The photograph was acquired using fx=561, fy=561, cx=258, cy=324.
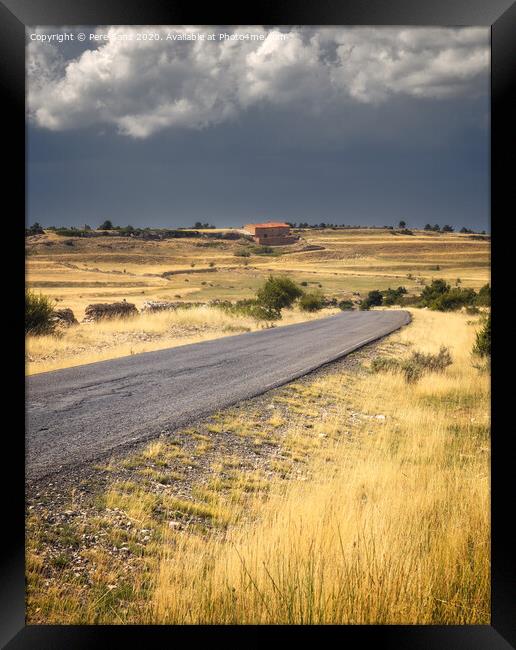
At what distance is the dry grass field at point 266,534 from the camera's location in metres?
3.79

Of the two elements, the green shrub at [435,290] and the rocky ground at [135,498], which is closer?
the rocky ground at [135,498]

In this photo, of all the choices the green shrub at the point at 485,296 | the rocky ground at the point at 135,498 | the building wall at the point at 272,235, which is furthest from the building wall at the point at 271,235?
the rocky ground at the point at 135,498

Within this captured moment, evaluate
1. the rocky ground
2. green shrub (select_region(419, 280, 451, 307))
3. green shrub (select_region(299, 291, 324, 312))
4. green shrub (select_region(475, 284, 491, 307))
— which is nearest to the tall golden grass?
the rocky ground

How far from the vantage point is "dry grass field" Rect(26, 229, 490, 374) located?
1285 centimetres

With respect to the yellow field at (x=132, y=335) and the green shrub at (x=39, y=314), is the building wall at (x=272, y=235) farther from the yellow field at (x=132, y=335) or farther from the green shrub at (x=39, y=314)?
the green shrub at (x=39, y=314)

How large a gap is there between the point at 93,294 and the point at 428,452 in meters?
16.2

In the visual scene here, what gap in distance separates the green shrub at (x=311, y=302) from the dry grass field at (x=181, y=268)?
63cm

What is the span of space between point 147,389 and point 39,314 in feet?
23.7

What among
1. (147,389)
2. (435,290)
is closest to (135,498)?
(147,389)

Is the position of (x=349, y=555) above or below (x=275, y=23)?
below

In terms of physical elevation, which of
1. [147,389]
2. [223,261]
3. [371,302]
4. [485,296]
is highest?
[223,261]

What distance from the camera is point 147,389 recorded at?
8656mm

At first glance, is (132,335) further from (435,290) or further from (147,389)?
(435,290)

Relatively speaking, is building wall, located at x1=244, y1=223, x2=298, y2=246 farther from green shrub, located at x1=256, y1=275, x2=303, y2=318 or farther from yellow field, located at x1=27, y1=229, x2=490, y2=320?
green shrub, located at x1=256, y1=275, x2=303, y2=318
